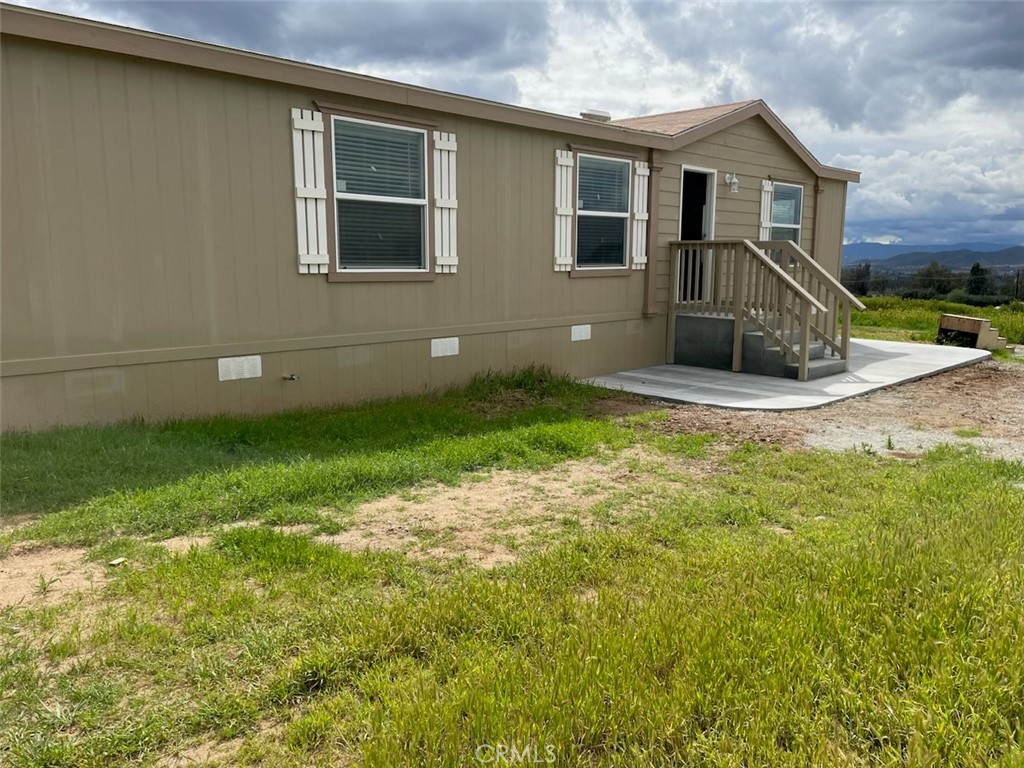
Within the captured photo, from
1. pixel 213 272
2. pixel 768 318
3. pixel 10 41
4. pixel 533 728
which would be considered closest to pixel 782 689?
pixel 533 728

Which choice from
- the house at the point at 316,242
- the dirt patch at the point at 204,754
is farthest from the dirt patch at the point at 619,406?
the dirt patch at the point at 204,754

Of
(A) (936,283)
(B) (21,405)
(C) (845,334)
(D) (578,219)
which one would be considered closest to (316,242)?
(B) (21,405)

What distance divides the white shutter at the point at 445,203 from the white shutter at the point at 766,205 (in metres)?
5.14

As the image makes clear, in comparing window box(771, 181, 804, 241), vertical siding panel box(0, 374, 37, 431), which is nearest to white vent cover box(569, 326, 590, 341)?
window box(771, 181, 804, 241)

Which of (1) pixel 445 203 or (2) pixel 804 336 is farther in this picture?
(2) pixel 804 336

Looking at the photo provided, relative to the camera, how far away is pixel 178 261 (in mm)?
5277

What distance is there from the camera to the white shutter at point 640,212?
28.0ft

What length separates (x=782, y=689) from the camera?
2191 mm

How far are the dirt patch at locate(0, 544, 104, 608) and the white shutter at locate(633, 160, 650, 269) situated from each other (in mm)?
6674

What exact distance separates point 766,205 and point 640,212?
2.63 m

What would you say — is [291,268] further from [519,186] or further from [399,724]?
[399,724]

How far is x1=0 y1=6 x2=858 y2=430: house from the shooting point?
4.73 metres

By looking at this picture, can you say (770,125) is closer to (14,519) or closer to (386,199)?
(386,199)

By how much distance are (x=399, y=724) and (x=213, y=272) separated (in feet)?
13.9
